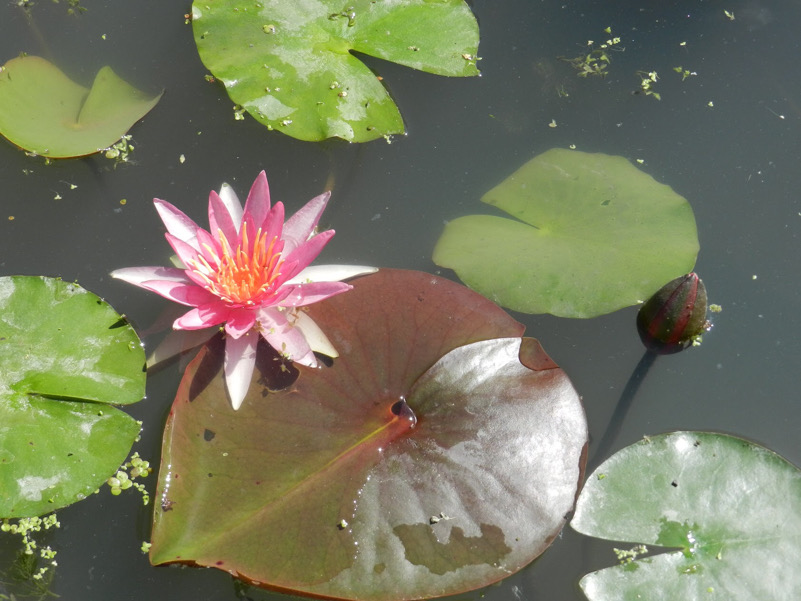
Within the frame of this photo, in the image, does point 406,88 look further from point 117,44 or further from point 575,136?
point 117,44

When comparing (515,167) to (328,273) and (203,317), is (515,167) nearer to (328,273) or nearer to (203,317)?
(328,273)

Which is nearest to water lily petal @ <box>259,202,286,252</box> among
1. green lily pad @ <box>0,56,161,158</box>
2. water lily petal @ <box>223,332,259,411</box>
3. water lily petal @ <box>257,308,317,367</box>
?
water lily petal @ <box>257,308,317,367</box>

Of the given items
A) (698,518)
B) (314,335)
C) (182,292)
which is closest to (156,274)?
(182,292)

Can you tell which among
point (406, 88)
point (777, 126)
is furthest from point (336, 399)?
point (777, 126)

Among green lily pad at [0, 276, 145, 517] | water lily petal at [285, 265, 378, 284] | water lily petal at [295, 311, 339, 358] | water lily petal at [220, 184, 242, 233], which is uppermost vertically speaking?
water lily petal at [220, 184, 242, 233]

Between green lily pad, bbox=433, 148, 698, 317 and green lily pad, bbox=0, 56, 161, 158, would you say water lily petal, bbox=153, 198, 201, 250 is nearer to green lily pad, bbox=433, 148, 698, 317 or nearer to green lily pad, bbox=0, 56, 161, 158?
green lily pad, bbox=0, 56, 161, 158

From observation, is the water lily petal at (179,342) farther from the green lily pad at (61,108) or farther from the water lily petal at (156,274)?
the green lily pad at (61,108)

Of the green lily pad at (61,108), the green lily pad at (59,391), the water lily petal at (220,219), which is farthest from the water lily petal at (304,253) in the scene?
the green lily pad at (61,108)
